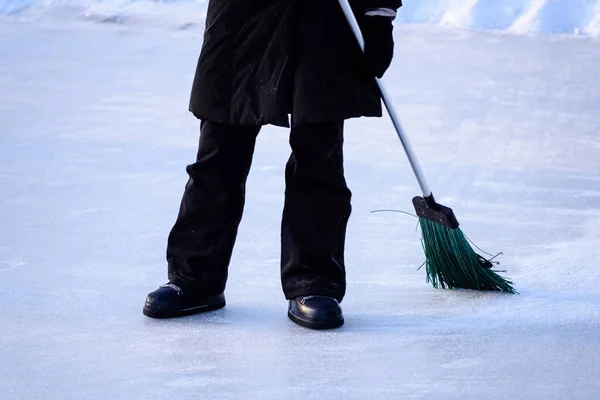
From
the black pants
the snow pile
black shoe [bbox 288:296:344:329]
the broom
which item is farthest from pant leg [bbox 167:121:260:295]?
the snow pile

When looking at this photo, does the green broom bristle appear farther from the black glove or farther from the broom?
the black glove

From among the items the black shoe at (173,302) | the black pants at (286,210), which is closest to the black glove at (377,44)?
the black pants at (286,210)

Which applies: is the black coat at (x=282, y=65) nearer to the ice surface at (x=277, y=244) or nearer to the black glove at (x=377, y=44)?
the black glove at (x=377, y=44)

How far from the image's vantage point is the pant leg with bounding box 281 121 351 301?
2.19 m

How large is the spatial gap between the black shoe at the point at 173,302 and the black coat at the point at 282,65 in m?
0.34

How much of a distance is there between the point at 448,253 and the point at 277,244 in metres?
0.57

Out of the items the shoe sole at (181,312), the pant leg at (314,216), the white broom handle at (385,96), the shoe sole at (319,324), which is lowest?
the shoe sole at (181,312)

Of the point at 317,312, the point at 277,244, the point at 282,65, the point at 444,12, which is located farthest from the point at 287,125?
the point at 444,12

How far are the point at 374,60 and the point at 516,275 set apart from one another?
72cm

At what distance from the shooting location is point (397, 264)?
8.93 ft

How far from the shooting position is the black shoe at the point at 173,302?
2.23 m

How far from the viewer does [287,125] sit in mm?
2127

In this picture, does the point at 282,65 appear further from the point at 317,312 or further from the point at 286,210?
the point at 317,312

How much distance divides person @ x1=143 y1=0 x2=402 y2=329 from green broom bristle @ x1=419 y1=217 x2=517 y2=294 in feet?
0.82
